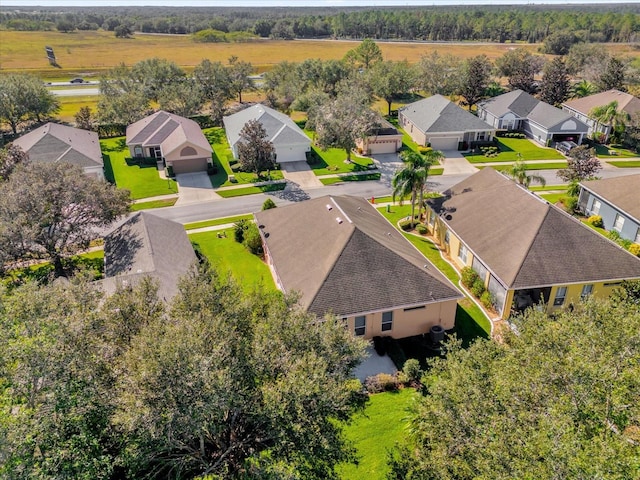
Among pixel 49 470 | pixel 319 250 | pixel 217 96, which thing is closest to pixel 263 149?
pixel 319 250

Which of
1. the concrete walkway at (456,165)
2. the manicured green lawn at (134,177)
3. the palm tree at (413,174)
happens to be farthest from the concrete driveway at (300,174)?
the concrete walkway at (456,165)

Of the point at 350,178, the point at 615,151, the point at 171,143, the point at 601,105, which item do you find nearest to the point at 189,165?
the point at 171,143

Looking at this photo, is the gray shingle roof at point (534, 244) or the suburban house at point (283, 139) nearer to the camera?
the gray shingle roof at point (534, 244)

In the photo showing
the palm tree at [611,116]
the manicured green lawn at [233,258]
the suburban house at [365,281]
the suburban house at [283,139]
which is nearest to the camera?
the suburban house at [365,281]

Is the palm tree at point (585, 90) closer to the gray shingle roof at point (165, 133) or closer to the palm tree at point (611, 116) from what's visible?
the palm tree at point (611, 116)

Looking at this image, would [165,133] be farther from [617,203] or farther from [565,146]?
[565,146]

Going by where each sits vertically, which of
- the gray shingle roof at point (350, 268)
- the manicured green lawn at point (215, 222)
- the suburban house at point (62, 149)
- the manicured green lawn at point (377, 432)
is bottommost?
the manicured green lawn at point (377, 432)
